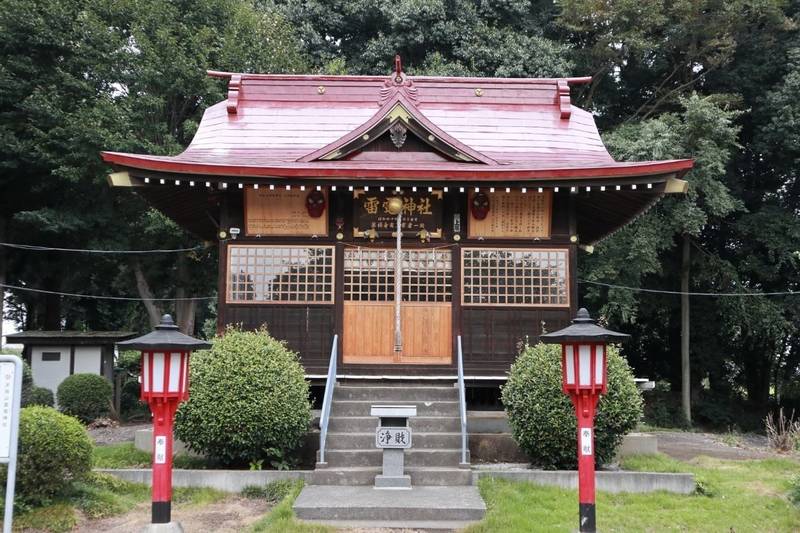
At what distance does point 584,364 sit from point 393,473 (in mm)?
3456

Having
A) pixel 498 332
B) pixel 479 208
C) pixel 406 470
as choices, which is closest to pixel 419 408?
pixel 406 470

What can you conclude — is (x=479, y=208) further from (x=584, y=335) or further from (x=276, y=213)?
(x=584, y=335)

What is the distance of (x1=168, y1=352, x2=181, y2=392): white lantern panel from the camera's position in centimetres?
684

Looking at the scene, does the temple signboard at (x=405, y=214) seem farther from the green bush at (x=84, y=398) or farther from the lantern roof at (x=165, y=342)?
the green bush at (x=84, y=398)

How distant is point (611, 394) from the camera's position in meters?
9.71

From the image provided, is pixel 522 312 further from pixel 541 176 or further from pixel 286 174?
pixel 286 174

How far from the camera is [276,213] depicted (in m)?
12.4

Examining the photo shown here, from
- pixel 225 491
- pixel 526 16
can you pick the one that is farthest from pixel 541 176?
pixel 526 16

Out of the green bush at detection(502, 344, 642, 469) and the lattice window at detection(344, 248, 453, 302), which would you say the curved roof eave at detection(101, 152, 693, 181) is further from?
the green bush at detection(502, 344, 642, 469)

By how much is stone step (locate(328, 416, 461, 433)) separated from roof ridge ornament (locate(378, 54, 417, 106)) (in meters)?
6.01

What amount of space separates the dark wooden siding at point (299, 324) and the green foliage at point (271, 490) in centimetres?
303

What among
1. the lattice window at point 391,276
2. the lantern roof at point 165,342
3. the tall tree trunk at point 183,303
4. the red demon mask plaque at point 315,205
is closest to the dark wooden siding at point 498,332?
the lattice window at point 391,276

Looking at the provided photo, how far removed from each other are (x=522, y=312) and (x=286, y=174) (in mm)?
4726

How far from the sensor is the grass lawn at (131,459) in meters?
10.5
